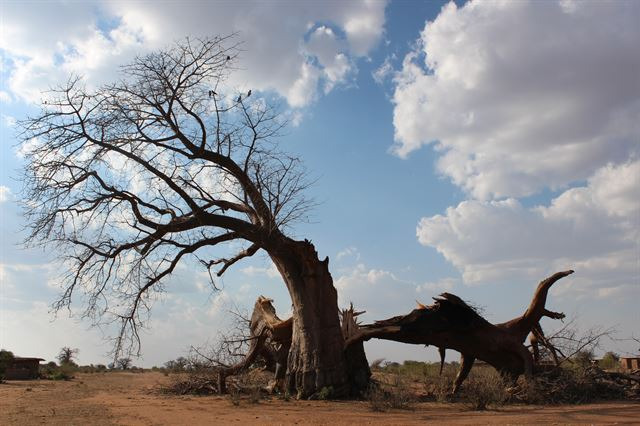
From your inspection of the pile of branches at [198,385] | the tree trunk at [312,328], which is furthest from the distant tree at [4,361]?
the tree trunk at [312,328]

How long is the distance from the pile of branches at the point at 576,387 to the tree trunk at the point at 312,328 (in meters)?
3.98

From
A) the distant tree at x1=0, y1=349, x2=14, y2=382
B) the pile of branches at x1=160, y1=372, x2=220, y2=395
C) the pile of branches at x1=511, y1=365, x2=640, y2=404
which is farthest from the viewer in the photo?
the distant tree at x1=0, y1=349, x2=14, y2=382

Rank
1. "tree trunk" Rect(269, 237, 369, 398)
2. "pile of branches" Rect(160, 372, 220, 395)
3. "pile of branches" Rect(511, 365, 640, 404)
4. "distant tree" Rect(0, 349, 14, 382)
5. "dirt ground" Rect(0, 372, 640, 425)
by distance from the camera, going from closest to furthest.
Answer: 1. "dirt ground" Rect(0, 372, 640, 425)
2. "pile of branches" Rect(511, 365, 640, 404)
3. "tree trunk" Rect(269, 237, 369, 398)
4. "pile of branches" Rect(160, 372, 220, 395)
5. "distant tree" Rect(0, 349, 14, 382)

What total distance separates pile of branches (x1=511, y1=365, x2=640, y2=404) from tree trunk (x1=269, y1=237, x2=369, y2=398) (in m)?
3.98

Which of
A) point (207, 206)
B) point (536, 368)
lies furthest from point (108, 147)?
point (536, 368)

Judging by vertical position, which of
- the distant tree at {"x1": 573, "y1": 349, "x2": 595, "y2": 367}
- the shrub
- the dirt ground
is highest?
the distant tree at {"x1": 573, "y1": 349, "x2": 595, "y2": 367}

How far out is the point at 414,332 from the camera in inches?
569

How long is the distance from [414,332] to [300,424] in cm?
543

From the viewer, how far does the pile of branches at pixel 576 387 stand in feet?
42.4

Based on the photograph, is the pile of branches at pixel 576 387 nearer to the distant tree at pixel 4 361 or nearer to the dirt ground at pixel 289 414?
the dirt ground at pixel 289 414

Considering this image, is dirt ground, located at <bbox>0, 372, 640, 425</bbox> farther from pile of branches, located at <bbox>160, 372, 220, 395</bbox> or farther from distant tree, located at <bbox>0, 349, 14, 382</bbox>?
distant tree, located at <bbox>0, 349, 14, 382</bbox>

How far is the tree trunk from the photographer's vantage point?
13.7 m

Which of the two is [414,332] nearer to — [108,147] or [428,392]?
[428,392]

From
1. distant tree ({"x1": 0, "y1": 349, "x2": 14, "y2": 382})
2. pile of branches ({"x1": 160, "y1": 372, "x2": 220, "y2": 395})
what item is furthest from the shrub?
distant tree ({"x1": 0, "y1": 349, "x2": 14, "y2": 382})
